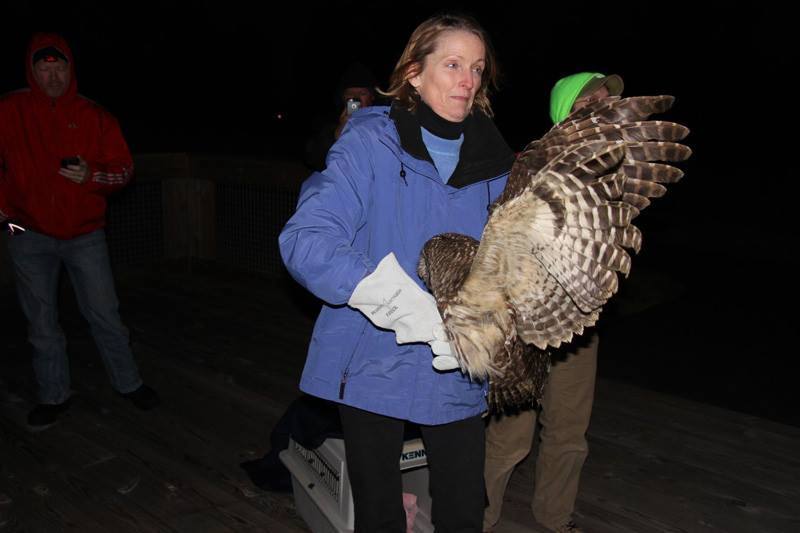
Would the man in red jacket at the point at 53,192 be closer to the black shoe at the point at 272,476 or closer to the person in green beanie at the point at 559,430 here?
the black shoe at the point at 272,476

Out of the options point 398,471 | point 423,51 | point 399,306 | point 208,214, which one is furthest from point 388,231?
point 208,214

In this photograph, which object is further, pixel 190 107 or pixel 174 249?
pixel 190 107

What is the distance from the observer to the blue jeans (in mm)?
3900

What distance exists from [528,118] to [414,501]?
55.2 feet

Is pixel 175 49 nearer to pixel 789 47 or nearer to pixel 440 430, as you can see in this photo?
pixel 789 47

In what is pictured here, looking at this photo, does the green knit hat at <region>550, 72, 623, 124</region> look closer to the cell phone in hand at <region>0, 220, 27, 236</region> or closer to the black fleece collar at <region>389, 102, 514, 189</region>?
the black fleece collar at <region>389, 102, 514, 189</region>

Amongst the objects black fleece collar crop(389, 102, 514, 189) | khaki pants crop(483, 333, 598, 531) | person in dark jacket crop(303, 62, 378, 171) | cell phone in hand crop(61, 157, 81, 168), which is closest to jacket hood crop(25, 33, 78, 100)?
cell phone in hand crop(61, 157, 81, 168)

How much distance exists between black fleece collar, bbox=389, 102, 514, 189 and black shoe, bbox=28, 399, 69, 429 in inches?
120

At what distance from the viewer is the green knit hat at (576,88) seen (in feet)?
9.36

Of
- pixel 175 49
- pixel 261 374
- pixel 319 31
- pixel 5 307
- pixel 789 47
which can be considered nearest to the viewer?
pixel 261 374

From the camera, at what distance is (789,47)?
16141 mm

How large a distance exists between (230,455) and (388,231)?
221 cm

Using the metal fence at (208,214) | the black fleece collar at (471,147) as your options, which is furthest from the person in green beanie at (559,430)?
the metal fence at (208,214)

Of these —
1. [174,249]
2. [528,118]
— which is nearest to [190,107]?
[528,118]
